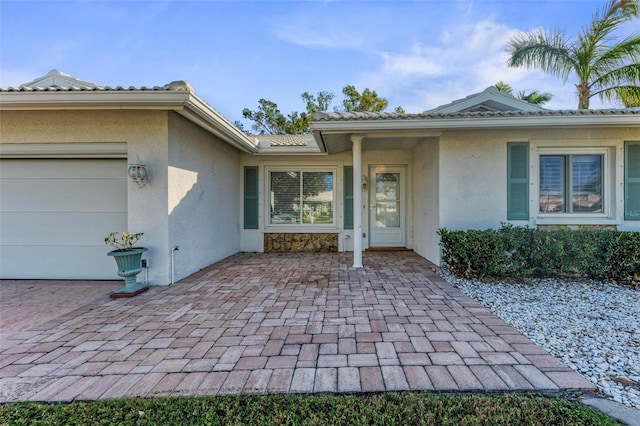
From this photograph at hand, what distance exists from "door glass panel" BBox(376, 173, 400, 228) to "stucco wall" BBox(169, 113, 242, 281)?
14.2ft

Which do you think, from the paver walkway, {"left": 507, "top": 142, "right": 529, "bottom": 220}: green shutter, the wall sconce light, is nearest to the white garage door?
the wall sconce light

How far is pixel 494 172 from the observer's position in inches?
241

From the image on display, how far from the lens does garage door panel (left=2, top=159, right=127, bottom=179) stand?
5438mm

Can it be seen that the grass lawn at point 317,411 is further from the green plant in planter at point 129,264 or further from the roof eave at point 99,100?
the roof eave at point 99,100

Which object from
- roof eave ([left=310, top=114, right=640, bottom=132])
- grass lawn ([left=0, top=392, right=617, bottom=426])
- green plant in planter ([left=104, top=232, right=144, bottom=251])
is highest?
roof eave ([left=310, top=114, right=640, bottom=132])

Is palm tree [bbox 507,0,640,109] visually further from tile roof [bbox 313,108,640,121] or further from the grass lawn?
the grass lawn

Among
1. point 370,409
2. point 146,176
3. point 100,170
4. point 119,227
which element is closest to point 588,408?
point 370,409

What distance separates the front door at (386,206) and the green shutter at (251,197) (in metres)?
3.50

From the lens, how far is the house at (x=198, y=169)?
16.5 ft

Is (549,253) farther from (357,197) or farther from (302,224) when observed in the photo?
(302,224)

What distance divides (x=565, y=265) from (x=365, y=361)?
4.74 metres

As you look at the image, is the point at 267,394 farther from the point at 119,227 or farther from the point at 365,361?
the point at 119,227

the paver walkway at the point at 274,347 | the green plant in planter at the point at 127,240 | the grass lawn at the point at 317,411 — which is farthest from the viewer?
the green plant in planter at the point at 127,240

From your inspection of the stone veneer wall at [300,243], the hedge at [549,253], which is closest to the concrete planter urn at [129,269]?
the stone veneer wall at [300,243]
